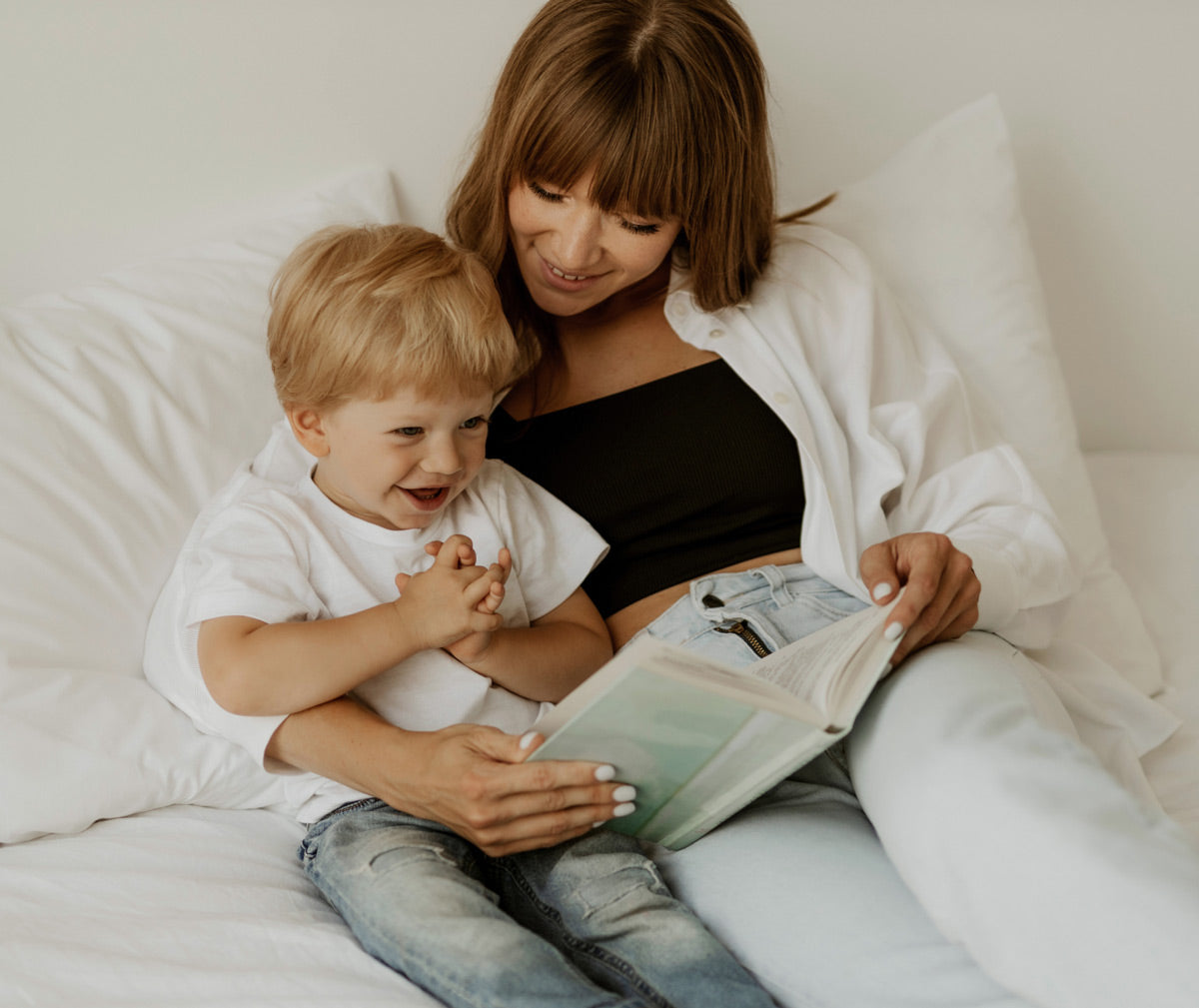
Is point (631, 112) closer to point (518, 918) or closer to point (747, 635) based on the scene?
point (747, 635)

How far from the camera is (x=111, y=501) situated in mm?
1252

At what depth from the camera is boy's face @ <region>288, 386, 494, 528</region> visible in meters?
1.12

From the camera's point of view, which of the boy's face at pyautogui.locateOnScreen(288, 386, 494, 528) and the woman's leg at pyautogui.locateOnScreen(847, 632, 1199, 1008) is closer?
the woman's leg at pyautogui.locateOnScreen(847, 632, 1199, 1008)

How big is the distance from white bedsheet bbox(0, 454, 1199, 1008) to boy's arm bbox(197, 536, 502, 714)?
165 mm

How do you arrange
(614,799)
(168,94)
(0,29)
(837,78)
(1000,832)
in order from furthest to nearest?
(837,78) < (168,94) < (0,29) < (614,799) < (1000,832)

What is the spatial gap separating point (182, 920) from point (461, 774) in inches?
10.8

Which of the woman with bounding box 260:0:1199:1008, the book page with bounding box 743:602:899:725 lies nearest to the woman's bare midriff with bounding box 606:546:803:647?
the woman with bounding box 260:0:1199:1008

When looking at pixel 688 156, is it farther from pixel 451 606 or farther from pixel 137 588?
pixel 137 588

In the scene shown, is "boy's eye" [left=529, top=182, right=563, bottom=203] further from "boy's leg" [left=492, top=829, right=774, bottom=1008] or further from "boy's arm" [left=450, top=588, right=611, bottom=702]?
"boy's leg" [left=492, top=829, right=774, bottom=1008]

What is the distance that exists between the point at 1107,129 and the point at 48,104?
5.44 feet

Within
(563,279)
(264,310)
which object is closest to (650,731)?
(563,279)

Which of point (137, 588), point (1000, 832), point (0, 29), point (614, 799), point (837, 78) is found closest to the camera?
point (1000, 832)

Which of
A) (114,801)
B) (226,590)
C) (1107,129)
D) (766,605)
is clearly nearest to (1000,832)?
(766,605)

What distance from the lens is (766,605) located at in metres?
1.31
